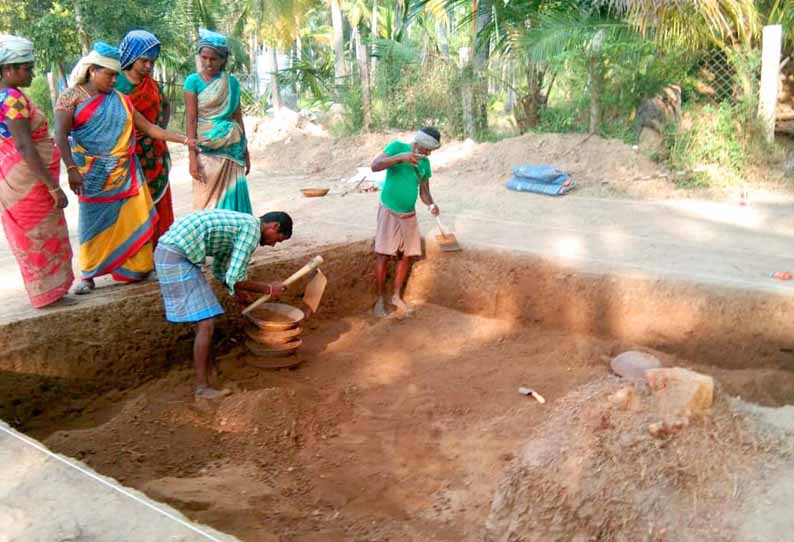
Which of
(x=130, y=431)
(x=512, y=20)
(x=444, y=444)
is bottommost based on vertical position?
(x=444, y=444)

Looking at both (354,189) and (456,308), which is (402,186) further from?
(354,189)

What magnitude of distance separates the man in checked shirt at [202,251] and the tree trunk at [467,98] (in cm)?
805

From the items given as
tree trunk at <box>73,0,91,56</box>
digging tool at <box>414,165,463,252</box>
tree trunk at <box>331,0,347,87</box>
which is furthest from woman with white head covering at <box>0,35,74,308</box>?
tree trunk at <box>331,0,347,87</box>

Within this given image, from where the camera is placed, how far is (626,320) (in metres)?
4.76

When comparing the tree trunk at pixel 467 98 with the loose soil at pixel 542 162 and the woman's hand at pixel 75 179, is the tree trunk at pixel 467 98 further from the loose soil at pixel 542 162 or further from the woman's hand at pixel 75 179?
the woman's hand at pixel 75 179

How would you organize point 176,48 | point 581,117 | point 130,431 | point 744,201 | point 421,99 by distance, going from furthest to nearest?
point 176,48 < point 421,99 < point 581,117 < point 744,201 < point 130,431

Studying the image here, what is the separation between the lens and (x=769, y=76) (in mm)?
8078

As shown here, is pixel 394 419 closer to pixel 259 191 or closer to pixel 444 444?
pixel 444 444

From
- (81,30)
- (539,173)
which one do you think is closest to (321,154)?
(539,173)

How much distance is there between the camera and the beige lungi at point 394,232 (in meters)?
5.25

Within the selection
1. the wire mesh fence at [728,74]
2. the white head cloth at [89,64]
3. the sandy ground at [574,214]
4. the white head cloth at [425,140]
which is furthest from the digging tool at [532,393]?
the wire mesh fence at [728,74]

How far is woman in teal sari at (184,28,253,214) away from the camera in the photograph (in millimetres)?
4691

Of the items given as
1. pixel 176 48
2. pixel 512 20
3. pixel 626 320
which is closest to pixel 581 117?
pixel 512 20

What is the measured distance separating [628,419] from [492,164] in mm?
6797
